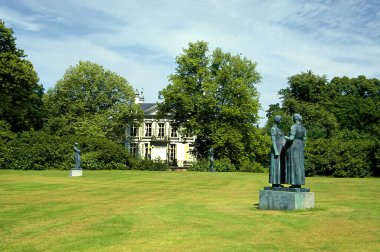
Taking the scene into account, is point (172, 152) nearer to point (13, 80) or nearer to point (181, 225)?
point (13, 80)

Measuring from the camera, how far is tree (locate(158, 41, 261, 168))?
4684 cm

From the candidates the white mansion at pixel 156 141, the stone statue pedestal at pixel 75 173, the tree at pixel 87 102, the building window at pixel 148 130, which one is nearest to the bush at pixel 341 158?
the stone statue pedestal at pixel 75 173


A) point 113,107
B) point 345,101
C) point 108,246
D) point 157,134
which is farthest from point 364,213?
point 157,134

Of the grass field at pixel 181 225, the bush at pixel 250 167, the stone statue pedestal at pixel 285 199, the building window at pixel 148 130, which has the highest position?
the building window at pixel 148 130

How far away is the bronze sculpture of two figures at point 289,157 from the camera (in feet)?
42.9

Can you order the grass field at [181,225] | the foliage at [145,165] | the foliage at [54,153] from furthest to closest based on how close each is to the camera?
1. the foliage at [145,165]
2. the foliage at [54,153]
3. the grass field at [181,225]

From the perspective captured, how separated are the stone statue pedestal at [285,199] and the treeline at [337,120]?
2975 centimetres

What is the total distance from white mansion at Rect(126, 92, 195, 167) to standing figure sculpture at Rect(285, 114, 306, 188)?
204 ft

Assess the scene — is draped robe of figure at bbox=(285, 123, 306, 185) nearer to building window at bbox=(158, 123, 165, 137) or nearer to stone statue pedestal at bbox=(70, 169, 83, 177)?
stone statue pedestal at bbox=(70, 169, 83, 177)

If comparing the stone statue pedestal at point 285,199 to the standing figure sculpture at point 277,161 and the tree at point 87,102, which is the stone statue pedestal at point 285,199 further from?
the tree at point 87,102

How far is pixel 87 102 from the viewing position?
55.5m

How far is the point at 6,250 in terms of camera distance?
8.09 meters

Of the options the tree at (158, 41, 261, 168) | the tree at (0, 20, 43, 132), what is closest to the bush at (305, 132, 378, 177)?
the tree at (158, 41, 261, 168)

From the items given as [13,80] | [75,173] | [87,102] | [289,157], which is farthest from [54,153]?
[289,157]
